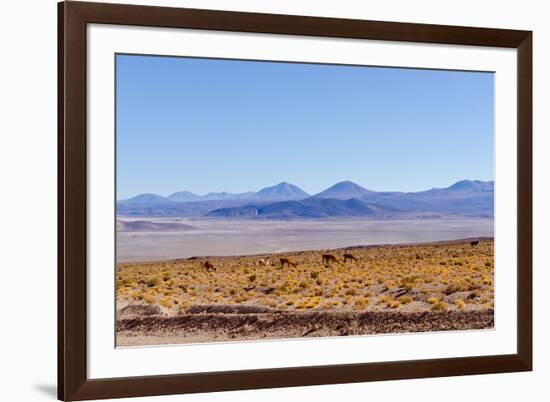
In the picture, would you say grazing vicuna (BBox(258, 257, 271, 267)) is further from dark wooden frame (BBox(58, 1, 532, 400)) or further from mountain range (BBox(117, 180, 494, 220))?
dark wooden frame (BBox(58, 1, 532, 400))

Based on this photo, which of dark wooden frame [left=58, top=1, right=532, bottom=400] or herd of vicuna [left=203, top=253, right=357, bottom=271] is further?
herd of vicuna [left=203, top=253, right=357, bottom=271]

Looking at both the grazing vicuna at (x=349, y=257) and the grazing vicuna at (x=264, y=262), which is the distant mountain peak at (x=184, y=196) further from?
the grazing vicuna at (x=349, y=257)

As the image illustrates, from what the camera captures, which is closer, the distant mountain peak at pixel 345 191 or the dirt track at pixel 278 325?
the dirt track at pixel 278 325

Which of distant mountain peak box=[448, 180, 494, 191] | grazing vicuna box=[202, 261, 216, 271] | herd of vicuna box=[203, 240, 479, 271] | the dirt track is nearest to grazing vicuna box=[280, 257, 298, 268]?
herd of vicuna box=[203, 240, 479, 271]

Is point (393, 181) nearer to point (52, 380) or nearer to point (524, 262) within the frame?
point (524, 262)

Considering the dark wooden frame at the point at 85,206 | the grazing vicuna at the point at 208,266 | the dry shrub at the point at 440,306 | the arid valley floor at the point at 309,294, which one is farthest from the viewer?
the dry shrub at the point at 440,306

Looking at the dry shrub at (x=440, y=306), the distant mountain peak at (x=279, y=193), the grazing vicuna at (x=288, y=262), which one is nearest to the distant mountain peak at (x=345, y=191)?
the distant mountain peak at (x=279, y=193)

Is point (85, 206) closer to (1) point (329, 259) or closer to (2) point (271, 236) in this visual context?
(2) point (271, 236)
